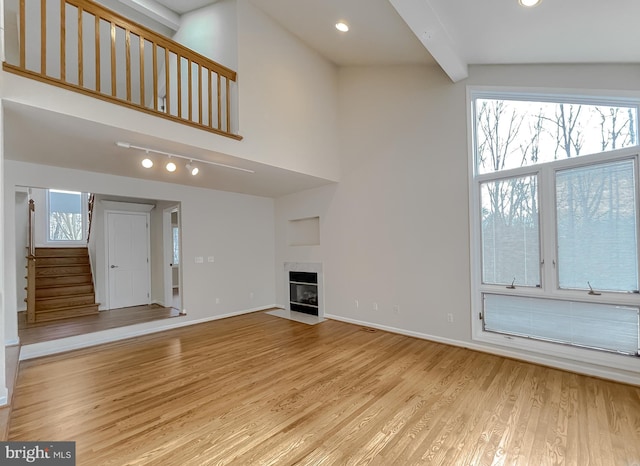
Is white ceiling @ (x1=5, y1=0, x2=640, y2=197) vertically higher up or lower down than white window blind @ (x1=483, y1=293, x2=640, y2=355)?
higher up

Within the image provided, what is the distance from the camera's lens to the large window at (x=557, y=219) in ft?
9.45

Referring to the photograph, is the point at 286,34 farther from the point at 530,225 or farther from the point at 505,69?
the point at 530,225

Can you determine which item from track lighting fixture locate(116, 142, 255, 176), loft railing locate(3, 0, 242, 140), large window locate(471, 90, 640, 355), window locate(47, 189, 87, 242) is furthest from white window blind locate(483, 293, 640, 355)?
window locate(47, 189, 87, 242)

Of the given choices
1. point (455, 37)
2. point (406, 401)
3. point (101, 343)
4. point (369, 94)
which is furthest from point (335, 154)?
point (101, 343)

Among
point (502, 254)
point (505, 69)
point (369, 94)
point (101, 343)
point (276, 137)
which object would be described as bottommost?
point (101, 343)

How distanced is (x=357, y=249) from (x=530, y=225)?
8.21 ft

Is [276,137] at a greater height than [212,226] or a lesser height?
greater

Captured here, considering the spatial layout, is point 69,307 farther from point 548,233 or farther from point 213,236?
point 548,233

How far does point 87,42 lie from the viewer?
17.0 feet

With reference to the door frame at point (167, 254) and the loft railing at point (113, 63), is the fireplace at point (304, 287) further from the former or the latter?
the loft railing at point (113, 63)

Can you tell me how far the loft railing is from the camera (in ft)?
8.64

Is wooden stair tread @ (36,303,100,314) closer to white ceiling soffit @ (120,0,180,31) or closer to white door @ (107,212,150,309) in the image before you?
white door @ (107,212,150,309)

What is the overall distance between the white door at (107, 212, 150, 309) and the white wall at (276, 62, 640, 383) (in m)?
4.28

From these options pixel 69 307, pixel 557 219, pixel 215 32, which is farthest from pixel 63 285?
pixel 557 219
